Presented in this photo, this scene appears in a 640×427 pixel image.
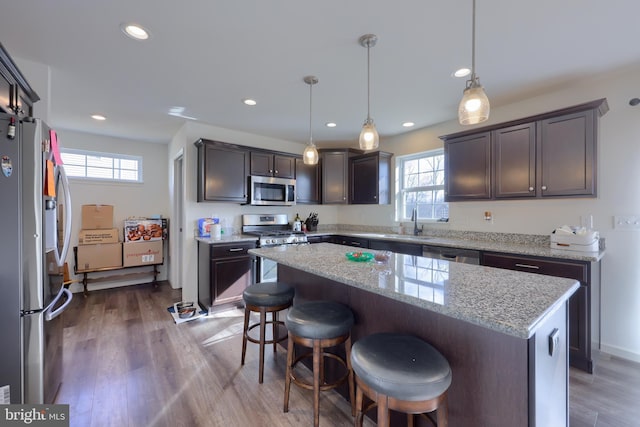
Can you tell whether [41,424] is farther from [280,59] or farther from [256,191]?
[256,191]

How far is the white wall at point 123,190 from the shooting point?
4.11 metres

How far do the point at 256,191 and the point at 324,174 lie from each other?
1.27 m

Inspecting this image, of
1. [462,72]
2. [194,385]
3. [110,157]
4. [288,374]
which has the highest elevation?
[462,72]

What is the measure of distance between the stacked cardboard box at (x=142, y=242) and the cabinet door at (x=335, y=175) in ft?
9.45

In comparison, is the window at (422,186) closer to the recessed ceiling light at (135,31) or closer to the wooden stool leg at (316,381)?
the wooden stool leg at (316,381)

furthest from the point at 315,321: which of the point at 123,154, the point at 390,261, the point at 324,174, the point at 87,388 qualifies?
the point at 123,154

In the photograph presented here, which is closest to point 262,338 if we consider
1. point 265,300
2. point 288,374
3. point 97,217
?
point 265,300

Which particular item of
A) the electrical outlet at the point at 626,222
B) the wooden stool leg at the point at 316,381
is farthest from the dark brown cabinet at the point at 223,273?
the electrical outlet at the point at 626,222

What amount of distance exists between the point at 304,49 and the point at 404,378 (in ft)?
7.09

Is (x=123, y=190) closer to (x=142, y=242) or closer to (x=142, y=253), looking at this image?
(x=142, y=242)

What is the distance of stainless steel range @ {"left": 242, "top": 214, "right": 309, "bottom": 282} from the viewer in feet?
11.9

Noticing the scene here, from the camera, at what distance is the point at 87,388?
1.94 m

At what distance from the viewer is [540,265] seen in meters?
2.33

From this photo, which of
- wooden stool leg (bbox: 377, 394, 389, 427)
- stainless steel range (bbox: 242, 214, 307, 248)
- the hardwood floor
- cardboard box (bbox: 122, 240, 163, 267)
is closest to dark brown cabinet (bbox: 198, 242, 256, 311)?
stainless steel range (bbox: 242, 214, 307, 248)
